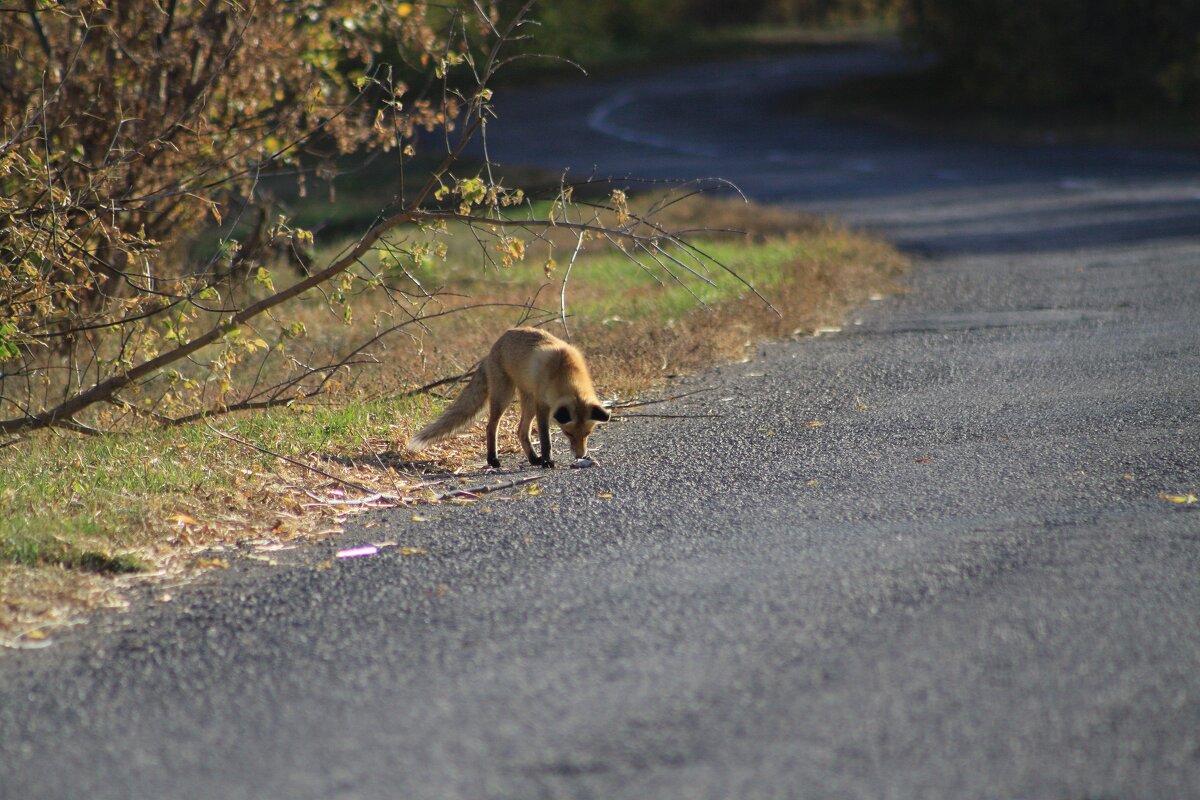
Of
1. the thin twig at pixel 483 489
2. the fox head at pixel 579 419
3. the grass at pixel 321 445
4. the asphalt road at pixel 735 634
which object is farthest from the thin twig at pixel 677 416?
the thin twig at pixel 483 489

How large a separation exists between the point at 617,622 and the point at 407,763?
1.20 metres

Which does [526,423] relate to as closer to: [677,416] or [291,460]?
[677,416]

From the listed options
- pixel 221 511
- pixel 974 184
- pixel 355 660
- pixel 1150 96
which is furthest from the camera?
pixel 1150 96

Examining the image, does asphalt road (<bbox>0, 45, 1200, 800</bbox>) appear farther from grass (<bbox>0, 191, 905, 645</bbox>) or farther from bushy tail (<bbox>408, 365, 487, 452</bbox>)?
bushy tail (<bbox>408, 365, 487, 452</bbox>)

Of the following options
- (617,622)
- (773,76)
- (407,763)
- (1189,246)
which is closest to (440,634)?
(617,622)

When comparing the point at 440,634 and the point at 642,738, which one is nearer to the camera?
the point at 642,738

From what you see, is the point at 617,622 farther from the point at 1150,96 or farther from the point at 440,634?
the point at 1150,96

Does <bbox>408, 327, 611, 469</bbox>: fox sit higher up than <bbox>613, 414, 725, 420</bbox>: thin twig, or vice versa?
<bbox>408, 327, 611, 469</bbox>: fox

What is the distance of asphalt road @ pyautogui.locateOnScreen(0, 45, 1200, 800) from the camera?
11.7ft

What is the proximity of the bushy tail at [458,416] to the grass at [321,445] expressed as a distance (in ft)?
0.46

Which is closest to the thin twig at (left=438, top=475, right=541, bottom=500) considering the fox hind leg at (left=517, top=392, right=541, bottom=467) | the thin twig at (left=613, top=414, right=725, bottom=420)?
the fox hind leg at (left=517, top=392, right=541, bottom=467)

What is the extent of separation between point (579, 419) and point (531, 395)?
1.46ft

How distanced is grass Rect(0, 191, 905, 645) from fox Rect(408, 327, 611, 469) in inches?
9.5

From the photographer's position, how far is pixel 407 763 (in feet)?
11.8
